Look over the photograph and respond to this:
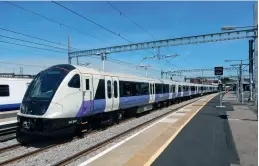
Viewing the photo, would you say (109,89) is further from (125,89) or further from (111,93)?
(125,89)

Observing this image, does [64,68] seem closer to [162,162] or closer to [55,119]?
[55,119]

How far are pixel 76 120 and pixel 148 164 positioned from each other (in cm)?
415

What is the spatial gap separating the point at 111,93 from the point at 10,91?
1052 centimetres

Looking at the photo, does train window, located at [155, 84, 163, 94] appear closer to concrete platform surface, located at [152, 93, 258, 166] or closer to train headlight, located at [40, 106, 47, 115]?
concrete platform surface, located at [152, 93, 258, 166]

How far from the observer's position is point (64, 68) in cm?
1076

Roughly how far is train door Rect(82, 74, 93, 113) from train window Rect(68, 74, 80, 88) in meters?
0.34

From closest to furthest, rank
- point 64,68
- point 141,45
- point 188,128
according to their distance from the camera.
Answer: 1. point 64,68
2. point 188,128
3. point 141,45

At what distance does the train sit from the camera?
65.1 ft

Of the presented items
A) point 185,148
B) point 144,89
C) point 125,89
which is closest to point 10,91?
point 125,89

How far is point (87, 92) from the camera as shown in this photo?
11250 mm

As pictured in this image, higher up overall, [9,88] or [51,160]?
[9,88]

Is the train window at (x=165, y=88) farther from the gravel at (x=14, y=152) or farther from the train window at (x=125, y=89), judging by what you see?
the gravel at (x=14, y=152)

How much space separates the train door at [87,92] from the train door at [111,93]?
1618 mm

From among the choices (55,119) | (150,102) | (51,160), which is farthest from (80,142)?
(150,102)
